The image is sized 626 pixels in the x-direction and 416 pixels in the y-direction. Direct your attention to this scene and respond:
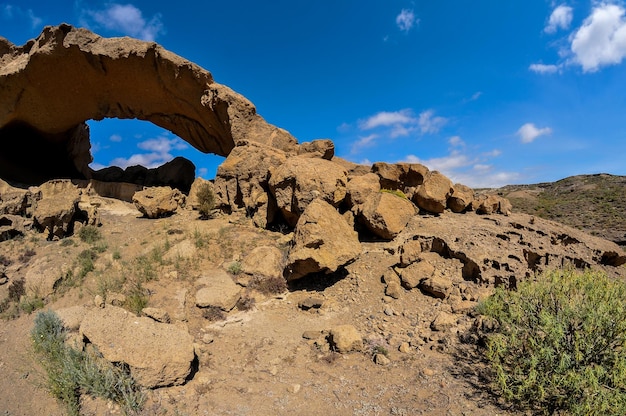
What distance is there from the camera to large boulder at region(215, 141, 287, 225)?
10.1 metres

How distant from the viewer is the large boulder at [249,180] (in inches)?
399

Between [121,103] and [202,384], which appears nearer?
[202,384]

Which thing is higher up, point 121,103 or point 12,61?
point 12,61

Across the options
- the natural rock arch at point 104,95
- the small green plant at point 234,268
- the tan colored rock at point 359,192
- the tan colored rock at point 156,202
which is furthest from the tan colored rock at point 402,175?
the tan colored rock at point 156,202

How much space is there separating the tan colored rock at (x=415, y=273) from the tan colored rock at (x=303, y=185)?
276 cm


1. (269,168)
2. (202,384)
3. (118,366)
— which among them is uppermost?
(269,168)

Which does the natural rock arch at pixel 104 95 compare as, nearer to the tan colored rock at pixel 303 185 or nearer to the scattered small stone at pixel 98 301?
the tan colored rock at pixel 303 185

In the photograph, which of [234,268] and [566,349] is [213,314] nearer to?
[234,268]

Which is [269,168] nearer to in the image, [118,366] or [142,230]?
[142,230]

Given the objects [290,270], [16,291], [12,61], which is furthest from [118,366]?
[12,61]

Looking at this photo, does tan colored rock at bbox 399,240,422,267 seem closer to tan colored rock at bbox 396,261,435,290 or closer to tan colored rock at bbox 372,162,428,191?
tan colored rock at bbox 396,261,435,290

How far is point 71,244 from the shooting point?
31.7 ft

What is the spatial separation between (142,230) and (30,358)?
5427mm

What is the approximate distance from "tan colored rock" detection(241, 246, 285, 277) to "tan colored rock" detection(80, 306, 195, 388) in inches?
106
